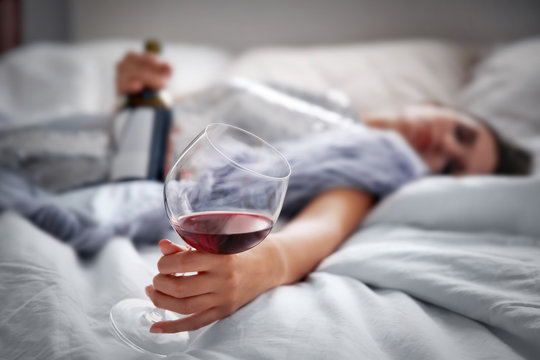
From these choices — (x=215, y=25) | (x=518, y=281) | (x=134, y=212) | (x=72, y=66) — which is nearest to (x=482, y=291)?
(x=518, y=281)

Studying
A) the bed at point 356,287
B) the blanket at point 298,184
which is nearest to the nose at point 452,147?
the blanket at point 298,184

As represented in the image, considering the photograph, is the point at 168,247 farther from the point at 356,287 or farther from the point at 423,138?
the point at 423,138

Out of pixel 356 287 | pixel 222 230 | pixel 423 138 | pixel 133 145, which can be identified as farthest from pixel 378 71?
pixel 222 230

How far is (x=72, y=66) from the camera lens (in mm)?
1606

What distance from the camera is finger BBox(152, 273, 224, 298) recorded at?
428 mm

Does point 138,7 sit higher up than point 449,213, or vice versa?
point 138,7

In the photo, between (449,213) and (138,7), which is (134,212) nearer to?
(449,213)

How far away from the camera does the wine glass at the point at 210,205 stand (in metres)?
0.41

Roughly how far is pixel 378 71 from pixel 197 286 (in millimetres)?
1412

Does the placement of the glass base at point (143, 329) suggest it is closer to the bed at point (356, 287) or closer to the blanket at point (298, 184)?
the bed at point (356, 287)

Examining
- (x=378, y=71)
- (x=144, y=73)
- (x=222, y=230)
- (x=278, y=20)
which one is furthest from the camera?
(x=278, y=20)

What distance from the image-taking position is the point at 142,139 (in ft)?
2.97

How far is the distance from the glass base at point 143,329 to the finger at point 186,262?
6cm

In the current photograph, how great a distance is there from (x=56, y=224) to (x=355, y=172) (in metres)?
0.57
